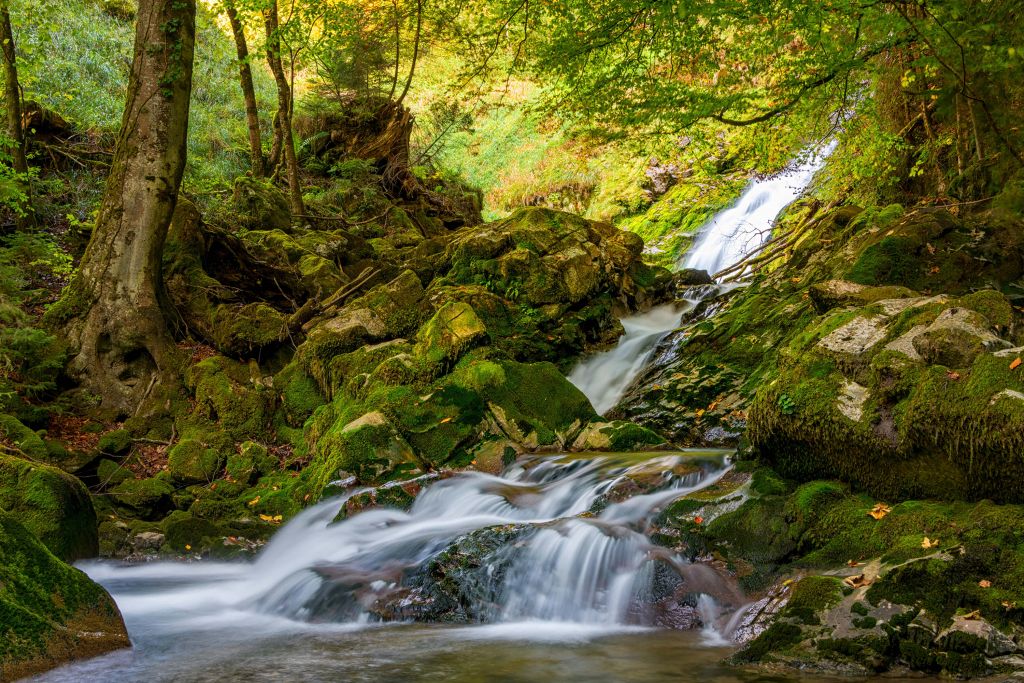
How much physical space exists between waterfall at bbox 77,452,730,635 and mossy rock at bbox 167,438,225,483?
5.29 ft

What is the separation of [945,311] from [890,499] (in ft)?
5.38

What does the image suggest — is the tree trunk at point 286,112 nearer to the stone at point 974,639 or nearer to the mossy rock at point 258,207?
the mossy rock at point 258,207

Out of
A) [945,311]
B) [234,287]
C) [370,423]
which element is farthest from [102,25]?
[945,311]

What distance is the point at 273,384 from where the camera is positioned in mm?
10289

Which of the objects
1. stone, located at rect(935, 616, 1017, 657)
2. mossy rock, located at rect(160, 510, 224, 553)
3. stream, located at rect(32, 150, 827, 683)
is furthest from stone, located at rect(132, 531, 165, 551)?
stone, located at rect(935, 616, 1017, 657)

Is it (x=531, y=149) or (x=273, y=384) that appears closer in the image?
(x=273, y=384)

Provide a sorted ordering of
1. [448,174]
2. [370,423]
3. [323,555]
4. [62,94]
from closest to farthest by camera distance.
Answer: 1. [323,555]
2. [370,423]
3. [62,94]
4. [448,174]

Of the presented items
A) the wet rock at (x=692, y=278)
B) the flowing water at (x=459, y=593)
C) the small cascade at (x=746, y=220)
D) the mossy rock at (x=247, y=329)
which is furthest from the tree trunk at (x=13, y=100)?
the small cascade at (x=746, y=220)

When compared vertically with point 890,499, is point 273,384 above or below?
above

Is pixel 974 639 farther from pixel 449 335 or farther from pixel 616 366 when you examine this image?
pixel 616 366

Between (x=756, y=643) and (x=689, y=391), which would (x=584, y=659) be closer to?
(x=756, y=643)

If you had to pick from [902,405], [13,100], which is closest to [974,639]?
[902,405]

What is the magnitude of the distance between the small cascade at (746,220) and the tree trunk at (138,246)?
11.2 metres

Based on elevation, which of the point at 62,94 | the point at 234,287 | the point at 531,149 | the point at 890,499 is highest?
the point at 531,149
